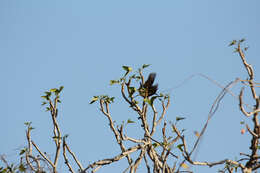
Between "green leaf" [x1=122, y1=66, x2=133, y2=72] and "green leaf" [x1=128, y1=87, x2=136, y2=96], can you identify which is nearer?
"green leaf" [x1=128, y1=87, x2=136, y2=96]

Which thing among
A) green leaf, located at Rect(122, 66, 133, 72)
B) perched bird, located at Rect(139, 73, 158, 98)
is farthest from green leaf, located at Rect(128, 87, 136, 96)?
green leaf, located at Rect(122, 66, 133, 72)

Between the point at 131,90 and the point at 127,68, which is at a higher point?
the point at 127,68

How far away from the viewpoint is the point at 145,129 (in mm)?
2463

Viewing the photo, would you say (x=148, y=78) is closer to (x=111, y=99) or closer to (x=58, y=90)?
(x=111, y=99)

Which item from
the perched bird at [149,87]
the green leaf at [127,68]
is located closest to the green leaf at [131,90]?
the perched bird at [149,87]

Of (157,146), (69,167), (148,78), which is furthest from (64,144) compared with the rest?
(148,78)

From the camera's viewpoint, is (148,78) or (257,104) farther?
(148,78)

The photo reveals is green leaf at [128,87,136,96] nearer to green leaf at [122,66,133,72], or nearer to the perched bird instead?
the perched bird

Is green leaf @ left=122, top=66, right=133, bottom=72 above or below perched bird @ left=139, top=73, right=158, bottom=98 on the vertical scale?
above

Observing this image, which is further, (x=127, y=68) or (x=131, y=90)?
(x=127, y=68)

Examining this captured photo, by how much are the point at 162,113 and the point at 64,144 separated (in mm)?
999

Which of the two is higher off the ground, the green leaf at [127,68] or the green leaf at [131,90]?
the green leaf at [127,68]

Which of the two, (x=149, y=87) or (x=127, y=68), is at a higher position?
(x=127, y=68)

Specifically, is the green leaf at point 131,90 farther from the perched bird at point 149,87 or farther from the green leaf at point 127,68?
the green leaf at point 127,68
